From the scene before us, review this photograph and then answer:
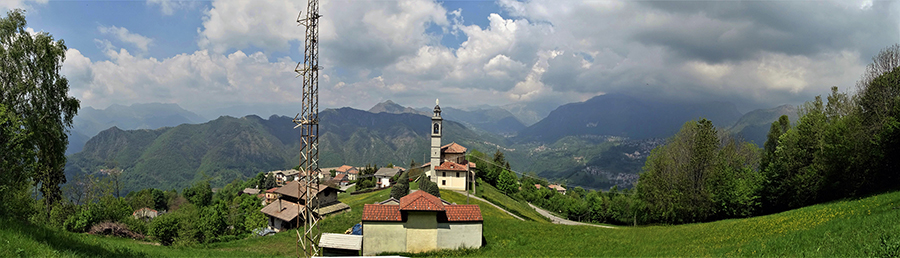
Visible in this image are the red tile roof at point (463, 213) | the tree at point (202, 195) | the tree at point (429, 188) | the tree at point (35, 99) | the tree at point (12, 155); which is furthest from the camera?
the tree at point (202, 195)

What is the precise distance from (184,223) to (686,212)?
4546 cm

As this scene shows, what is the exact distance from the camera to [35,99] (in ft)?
77.1

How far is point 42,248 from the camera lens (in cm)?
1108

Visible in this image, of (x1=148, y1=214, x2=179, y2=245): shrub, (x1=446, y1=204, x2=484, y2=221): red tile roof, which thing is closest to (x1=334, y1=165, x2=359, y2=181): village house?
(x1=148, y1=214, x2=179, y2=245): shrub

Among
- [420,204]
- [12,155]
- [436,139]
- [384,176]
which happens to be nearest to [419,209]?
[420,204]

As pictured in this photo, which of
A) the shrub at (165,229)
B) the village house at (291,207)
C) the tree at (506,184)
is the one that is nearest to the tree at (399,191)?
the village house at (291,207)

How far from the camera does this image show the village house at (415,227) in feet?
76.9

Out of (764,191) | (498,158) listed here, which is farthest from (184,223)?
(498,158)

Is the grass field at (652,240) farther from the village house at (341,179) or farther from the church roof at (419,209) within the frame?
the village house at (341,179)

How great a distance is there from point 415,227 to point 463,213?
3205mm

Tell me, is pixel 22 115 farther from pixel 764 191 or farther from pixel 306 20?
pixel 764 191

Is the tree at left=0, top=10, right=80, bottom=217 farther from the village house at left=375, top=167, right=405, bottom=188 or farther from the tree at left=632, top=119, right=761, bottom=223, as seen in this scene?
the village house at left=375, top=167, right=405, bottom=188

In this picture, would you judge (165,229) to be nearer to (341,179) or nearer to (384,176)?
(384,176)

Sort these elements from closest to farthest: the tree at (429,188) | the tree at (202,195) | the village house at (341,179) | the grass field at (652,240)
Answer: the grass field at (652,240)
the tree at (429,188)
the tree at (202,195)
the village house at (341,179)
